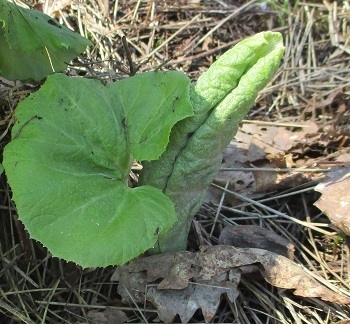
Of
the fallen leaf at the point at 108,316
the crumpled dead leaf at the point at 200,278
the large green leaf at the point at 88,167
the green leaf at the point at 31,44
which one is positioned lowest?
the fallen leaf at the point at 108,316

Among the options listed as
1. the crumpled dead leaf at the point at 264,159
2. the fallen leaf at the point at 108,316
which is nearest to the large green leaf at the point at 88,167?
the fallen leaf at the point at 108,316

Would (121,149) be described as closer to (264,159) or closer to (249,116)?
(264,159)

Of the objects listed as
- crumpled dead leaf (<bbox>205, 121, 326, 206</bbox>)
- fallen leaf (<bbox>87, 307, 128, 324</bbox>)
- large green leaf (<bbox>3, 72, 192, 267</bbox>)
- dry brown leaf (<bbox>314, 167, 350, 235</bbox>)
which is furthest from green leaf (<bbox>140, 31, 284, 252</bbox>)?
dry brown leaf (<bbox>314, 167, 350, 235</bbox>)

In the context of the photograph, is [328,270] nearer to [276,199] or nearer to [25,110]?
[276,199]

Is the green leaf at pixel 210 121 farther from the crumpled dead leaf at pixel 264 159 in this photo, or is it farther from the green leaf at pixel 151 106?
the crumpled dead leaf at pixel 264 159

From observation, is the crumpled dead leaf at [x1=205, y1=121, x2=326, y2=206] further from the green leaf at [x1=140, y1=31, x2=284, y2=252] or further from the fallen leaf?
the fallen leaf

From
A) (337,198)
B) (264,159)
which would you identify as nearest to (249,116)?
(264,159)
